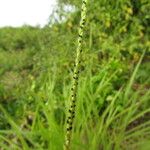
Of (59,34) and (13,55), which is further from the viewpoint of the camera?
(13,55)

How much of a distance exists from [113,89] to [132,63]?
814mm

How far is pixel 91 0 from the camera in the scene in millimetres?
5539

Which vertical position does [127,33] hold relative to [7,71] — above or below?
above

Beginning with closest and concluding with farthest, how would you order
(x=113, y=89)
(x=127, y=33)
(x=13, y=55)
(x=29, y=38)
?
(x=113, y=89), (x=127, y=33), (x=13, y=55), (x=29, y=38)

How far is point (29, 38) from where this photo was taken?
763cm

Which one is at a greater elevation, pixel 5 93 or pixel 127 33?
pixel 127 33

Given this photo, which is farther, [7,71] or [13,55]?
[13,55]

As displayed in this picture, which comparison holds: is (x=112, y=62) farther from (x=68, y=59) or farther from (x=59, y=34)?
(x=59, y=34)

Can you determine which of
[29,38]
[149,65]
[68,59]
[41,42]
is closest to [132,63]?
[149,65]

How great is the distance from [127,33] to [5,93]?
137 cm

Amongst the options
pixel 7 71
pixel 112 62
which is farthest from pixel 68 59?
pixel 7 71

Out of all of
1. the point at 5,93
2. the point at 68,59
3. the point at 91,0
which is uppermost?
the point at 91,0

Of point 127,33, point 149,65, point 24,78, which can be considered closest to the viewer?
point 149,65

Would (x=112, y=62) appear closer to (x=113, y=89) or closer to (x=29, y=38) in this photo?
(x=113, y=89)
